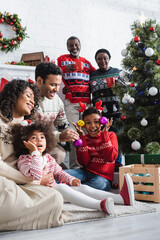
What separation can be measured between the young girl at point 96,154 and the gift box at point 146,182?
18 centimetres

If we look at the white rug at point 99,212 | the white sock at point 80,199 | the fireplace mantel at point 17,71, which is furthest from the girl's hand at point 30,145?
the fireplace mantel at point 17,71

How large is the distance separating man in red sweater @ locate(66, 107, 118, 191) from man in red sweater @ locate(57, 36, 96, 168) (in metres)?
0.66

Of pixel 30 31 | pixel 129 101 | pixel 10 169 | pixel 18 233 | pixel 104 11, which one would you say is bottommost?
pixel 18 233

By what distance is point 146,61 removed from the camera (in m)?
2.35

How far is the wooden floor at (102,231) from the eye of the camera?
109 cm

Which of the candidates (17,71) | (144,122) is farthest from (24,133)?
(17,71)

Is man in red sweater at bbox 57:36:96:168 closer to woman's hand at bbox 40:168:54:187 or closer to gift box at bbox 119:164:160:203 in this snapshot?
gift box at bbox 119:164:160:203

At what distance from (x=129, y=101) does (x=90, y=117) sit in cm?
42

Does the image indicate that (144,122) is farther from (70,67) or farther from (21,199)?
(21,199)

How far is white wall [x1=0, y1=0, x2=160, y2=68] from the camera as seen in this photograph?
3.47 metres

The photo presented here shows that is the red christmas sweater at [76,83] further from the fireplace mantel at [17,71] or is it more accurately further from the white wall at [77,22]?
the white wall at [77,22]

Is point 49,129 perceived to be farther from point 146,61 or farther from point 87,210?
point 146,61

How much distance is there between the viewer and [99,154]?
2055 millimetres

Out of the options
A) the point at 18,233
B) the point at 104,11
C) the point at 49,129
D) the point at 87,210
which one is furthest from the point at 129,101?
the point at 104,11
